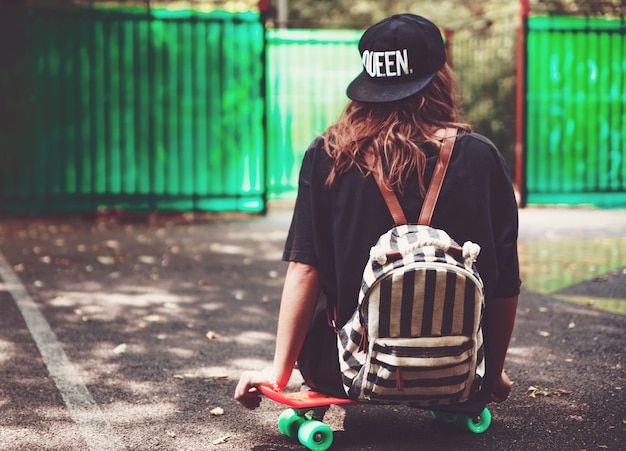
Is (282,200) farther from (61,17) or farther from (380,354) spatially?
(380,354)

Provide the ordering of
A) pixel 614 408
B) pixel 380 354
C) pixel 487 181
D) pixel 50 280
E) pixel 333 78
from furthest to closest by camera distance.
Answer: pixel 333 78 → pixel 50 280 → pixel 614 408 → pixel 487 181 → pixel 380 354

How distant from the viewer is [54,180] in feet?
38.4

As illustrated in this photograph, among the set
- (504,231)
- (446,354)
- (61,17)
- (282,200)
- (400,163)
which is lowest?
(282,200)

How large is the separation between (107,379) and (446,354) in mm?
2138

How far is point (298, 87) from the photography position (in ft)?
44.1

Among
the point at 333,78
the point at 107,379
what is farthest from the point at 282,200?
the point at 107,379

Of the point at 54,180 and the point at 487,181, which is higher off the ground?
the point at 487,181

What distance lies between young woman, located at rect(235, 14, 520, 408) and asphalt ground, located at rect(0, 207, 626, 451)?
50 cm

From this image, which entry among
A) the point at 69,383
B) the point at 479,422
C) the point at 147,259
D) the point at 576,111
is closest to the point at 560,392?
the point at 479,422

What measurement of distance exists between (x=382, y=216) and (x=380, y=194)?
0.26 feet

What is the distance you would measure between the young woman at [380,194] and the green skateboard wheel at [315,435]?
0.46 ft

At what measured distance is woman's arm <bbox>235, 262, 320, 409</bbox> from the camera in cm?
352

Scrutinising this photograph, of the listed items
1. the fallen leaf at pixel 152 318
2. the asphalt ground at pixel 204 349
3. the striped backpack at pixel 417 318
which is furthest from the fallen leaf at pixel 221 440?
the fallen leaf at pixel 152 318

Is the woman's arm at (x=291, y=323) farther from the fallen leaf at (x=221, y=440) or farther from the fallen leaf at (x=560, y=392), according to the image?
the fallen leaf at (x=560, y=392)
